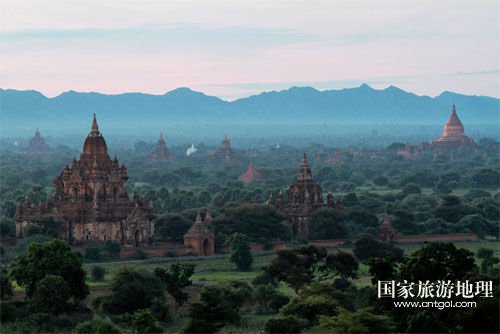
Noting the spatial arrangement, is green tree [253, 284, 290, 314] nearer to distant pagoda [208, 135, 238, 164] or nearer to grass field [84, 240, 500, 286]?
grass field [84, 240, 500, 286]

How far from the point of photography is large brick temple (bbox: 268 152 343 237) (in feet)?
218

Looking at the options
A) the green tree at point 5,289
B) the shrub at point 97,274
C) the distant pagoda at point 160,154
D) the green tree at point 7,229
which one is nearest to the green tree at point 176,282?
the green tree at point 5,289

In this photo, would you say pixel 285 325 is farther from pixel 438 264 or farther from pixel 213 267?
pixel 213 267

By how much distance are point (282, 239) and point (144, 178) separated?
66.4 meters

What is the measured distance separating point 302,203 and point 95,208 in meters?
11.6

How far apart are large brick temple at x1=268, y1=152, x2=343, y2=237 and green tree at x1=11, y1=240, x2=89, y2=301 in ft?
79.6

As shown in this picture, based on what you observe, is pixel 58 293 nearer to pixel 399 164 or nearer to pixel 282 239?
pixel 282 239

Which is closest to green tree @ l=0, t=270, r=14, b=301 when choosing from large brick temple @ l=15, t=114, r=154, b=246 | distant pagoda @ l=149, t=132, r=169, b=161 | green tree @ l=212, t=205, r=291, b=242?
large brick temple @ l=15, t=114, r=154, b=246

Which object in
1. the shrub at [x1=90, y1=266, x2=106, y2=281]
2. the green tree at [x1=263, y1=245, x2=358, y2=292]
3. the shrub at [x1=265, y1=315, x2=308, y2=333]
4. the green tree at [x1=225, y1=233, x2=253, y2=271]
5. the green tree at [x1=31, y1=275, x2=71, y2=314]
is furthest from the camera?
the green tree at [x1=225, y1=233, x2=253, y2=271]

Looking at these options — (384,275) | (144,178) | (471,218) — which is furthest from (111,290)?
(144,178)

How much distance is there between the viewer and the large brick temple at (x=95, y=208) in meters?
60.2

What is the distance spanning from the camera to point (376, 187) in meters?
118

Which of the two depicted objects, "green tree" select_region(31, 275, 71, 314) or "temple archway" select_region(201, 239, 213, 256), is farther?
"temple archway" select_region(201, 239, 213, 256)

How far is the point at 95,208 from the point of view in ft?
198
